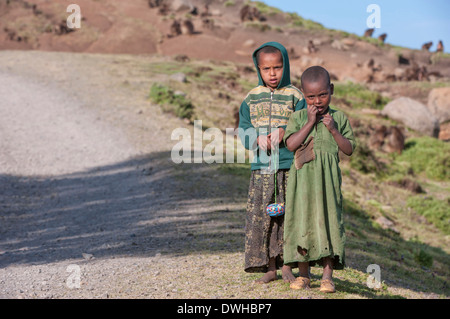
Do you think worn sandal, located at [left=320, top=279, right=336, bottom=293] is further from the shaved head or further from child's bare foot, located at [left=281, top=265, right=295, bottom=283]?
the shaved head

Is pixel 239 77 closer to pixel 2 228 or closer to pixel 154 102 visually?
pixel 154 102

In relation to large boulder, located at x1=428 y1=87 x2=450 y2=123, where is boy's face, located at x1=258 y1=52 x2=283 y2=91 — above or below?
below

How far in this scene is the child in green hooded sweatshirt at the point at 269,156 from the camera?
4.42m

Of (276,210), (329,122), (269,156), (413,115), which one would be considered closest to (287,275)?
(276,210)

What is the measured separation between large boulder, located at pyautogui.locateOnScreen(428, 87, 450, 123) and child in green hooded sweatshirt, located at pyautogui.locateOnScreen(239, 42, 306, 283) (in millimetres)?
20743

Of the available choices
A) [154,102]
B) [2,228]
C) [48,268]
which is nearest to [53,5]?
[154,102]

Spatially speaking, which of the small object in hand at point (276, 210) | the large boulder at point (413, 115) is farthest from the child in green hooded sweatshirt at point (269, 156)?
the large boulder at point (413, 115)

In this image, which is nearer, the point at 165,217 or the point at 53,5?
the point at 165,217

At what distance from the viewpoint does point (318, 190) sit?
160 inches

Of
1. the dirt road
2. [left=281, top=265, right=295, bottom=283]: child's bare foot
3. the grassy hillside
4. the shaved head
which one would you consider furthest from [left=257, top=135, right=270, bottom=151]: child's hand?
the dirt road

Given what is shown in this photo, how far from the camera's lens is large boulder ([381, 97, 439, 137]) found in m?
21.6

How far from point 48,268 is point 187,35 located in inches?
1119

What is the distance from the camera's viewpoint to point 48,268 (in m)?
5.85

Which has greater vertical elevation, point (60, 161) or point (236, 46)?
point (236, 46)
